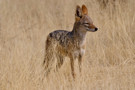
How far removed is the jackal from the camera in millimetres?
6762

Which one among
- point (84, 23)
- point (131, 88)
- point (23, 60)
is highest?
point (84, 23)

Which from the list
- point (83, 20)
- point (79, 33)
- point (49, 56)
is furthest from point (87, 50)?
point (49, 56)

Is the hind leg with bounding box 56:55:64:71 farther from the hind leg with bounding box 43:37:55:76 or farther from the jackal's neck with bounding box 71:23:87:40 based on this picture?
the jackal's neck with bounding box 71:23:87:40

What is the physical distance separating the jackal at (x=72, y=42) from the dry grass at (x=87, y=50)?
0.16 meters

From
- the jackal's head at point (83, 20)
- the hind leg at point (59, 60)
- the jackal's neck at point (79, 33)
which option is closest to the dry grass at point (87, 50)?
the hind leg at point (59, 60)

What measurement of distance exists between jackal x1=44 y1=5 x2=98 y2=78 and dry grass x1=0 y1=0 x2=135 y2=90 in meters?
0.16

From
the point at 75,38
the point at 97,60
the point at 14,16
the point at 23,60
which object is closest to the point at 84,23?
the point at 75,38

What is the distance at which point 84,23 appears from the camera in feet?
22.7

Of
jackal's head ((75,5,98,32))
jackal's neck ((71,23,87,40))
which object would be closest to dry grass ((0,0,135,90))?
jackal's neck ((71,23,87,40))

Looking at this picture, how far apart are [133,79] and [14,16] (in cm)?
540

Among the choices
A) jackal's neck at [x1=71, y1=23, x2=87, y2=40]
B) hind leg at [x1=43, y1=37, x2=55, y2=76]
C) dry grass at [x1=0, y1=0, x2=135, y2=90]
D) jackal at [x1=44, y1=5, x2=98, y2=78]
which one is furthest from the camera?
jackal's neck at [x1=71, y1=23, x2=87, y2=40]

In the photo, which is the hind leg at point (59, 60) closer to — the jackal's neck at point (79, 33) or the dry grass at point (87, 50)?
the dry grass at point (87, 50)

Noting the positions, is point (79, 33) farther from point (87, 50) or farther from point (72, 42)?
point (87, 50)

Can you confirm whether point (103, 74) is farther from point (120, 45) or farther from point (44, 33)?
point (44, 33)
